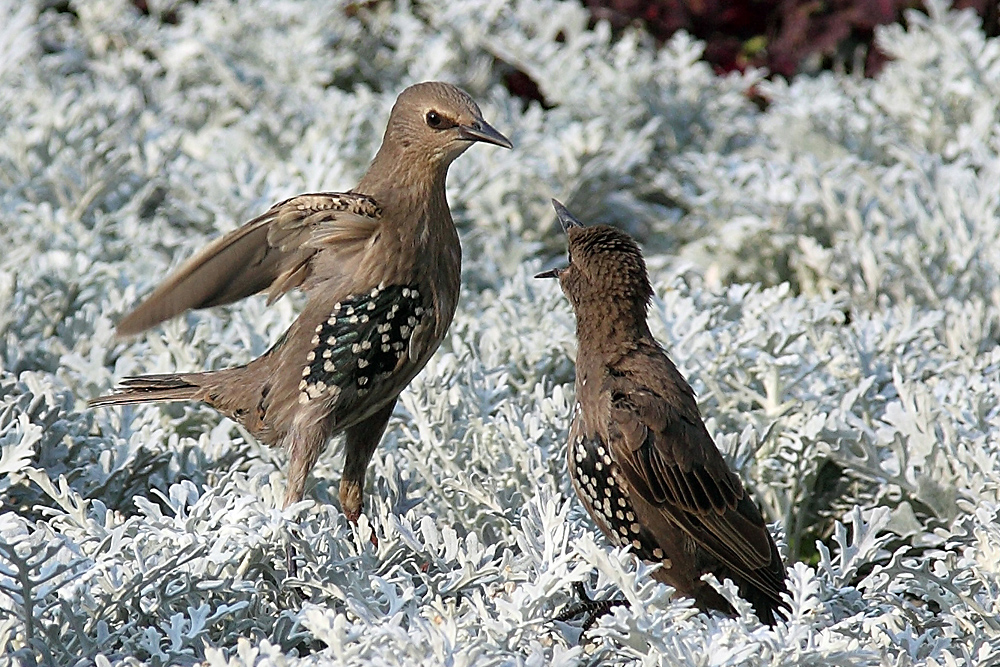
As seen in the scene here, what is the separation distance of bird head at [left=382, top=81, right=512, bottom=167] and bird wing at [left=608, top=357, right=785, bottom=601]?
0.77 meters

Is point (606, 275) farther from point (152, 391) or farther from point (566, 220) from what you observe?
point (152, 391)

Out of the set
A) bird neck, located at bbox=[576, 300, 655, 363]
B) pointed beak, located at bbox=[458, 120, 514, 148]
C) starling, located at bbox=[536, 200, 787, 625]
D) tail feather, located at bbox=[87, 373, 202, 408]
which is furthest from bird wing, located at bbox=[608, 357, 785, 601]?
tail feather, located at bbox=[87, 373, 202, 408]

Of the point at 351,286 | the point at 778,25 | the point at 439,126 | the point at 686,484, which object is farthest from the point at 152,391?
the point at 778,25

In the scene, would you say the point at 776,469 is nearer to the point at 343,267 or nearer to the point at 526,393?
the point at 526,393

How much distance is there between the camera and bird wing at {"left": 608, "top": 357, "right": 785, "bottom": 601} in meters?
2.91

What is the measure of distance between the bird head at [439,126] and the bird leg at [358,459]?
64 cm

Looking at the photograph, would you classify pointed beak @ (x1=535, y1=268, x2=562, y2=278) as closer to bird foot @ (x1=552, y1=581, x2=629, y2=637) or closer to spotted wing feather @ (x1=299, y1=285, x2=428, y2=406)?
spotted wing feather @ (x1=299, y1=285, x2=428, y2=406)

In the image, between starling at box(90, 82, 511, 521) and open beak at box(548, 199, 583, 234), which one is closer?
starling at box(90, 82, 511, 521)

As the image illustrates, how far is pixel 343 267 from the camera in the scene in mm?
3139

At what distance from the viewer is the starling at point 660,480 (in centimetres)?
292

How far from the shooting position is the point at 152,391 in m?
3.32

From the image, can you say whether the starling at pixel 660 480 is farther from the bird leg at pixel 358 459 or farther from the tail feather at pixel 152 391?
the tail feather at pixel 152 391

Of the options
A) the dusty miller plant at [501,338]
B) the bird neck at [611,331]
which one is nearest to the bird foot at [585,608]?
the dusty miller plant at [501,338]

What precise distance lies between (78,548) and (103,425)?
1.10 metres
